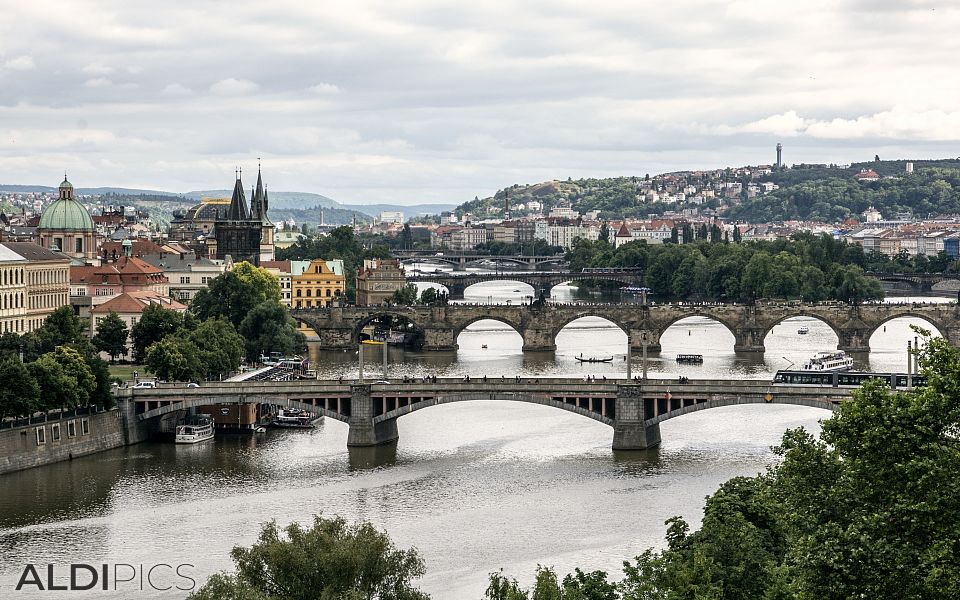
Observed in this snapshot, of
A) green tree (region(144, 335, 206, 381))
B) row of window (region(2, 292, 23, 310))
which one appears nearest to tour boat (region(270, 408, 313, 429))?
green tree (region(144, 335, 206, 381))

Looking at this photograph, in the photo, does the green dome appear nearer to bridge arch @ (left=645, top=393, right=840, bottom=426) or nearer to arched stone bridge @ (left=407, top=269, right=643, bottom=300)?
arched stone bridge @ (left=407, top=269, right=643, bottom=300)

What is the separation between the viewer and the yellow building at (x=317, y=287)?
119 meters

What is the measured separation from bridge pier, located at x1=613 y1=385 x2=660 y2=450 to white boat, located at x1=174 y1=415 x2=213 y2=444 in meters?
14.6

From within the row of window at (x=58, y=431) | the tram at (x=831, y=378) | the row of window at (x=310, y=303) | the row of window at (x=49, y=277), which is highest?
the row of window at (x=49, y=277)

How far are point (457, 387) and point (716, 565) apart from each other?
28.8 meters

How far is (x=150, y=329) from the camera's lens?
2997 inches

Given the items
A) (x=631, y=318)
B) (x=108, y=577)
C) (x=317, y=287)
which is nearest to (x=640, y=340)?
(x=631, y=318)

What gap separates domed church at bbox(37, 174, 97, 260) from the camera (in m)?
106

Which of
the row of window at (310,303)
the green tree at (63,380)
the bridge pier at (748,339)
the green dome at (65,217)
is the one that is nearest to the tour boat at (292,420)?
the green tree at (63,380)

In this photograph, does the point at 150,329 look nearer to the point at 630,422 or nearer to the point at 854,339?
the point at 630,422

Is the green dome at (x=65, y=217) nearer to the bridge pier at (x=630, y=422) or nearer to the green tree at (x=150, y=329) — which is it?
the green tree at (x=150, y=329)

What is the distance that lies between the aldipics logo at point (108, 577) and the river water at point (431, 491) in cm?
37

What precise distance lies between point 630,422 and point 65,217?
58.0 metres

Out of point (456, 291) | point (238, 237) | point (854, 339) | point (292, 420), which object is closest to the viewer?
point (292, 420)
